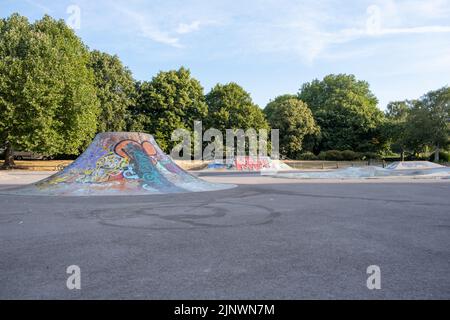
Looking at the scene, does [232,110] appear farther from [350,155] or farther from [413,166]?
[413,166]

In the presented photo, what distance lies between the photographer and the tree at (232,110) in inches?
2274

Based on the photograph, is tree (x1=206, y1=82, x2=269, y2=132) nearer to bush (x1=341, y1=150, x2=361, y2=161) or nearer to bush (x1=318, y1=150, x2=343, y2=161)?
bush (x1=318, y1=150, x2=343, y2=161)

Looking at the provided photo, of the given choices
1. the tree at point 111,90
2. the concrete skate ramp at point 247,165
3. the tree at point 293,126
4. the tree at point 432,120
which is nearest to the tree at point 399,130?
the tree at point 432,120

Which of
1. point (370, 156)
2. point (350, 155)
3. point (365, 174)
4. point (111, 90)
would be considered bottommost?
point (365, 174)

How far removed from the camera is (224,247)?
265 inches

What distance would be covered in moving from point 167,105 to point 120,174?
1486 inches

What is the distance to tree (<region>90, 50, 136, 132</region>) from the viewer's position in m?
51.1

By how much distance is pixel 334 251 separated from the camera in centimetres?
650

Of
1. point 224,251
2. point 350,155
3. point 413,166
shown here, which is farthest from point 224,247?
point 350,155

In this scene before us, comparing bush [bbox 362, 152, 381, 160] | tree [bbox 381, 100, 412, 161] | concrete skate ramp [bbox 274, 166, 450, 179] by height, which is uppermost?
tree [bbox 381, 100, 412, 161]

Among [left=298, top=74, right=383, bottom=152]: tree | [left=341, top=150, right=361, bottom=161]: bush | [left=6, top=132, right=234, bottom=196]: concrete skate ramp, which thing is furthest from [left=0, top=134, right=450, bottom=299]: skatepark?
[left=298, top=74, right=383, bottom=152]: tree

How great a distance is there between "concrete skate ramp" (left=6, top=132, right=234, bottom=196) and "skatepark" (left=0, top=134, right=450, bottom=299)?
8.55 feet

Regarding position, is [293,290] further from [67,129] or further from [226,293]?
[67,129]

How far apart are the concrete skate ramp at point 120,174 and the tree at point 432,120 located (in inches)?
1887
